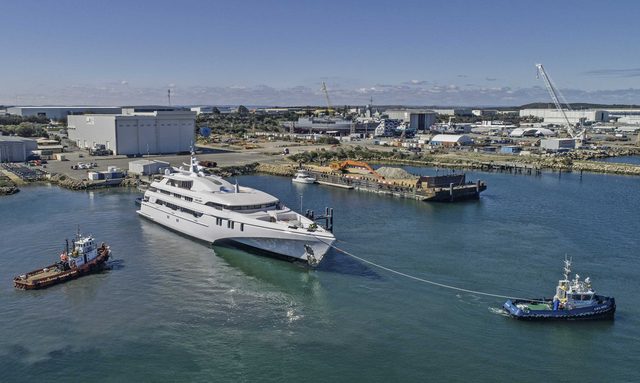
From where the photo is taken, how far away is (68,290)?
20.8m

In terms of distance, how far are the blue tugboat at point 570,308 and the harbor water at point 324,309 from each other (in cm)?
39

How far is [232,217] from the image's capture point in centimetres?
2539

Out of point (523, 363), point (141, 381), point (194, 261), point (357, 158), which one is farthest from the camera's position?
point (357, 158)

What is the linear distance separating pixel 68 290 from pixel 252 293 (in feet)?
23.4

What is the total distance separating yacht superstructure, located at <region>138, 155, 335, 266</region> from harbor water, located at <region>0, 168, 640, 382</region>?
89 centimetres

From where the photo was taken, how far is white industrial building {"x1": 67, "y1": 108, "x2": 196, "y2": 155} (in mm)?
58844

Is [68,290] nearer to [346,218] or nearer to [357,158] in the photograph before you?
[346,218]

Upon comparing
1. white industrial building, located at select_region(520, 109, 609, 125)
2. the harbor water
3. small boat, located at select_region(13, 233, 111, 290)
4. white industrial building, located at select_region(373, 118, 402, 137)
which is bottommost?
the harbor water

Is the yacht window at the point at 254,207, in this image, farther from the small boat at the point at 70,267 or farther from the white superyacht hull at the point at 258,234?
the small boat at the point at 70,267

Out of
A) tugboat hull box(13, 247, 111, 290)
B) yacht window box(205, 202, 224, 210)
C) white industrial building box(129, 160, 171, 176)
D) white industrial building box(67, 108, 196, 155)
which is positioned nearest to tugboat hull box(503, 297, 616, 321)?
yacht window box(205, 202, 224, 210)

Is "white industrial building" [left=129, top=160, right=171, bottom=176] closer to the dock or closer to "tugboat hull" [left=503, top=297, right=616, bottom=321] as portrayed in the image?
the dock

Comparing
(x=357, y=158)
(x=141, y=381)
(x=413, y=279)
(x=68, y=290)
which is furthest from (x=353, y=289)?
(x=357, y=158)

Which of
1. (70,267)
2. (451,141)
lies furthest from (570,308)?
(451,141)

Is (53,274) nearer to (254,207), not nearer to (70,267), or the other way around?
(70,267)
